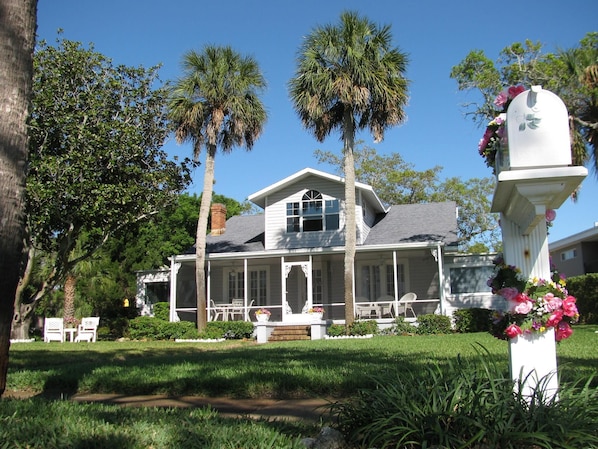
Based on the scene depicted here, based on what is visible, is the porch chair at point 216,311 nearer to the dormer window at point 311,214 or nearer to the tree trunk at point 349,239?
the dormer window at point 311,214

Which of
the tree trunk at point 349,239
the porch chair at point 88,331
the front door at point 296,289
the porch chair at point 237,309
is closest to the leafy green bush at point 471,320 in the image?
the tree trunk at point 349,239

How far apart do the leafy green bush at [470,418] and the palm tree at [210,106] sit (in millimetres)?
18044

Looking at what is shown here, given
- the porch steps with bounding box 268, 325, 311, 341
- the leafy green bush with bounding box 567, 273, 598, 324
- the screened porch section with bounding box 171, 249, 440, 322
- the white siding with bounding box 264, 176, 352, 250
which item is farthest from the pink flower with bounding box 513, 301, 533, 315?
the white siding with bounding box 264, 176, 352, 250

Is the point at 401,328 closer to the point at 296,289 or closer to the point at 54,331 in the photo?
the point at 296,289

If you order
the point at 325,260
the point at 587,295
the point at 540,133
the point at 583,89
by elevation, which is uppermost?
the point at 583,89

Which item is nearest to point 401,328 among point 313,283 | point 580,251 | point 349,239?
point 349,239

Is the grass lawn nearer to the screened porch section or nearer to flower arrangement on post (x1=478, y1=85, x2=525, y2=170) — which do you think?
flower arrangement on post (x1=478, y1=85, x2=525, y2=170)

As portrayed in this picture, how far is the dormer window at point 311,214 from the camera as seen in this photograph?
23641 mm

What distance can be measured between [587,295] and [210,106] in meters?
16.0

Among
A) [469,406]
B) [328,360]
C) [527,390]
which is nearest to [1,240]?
[469,406]

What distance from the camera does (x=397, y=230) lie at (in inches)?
919

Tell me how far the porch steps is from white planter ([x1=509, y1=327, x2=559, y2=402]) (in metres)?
16.7

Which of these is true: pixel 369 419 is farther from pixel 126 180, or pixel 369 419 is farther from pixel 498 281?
pixel 126 180

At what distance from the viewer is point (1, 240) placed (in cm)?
489
